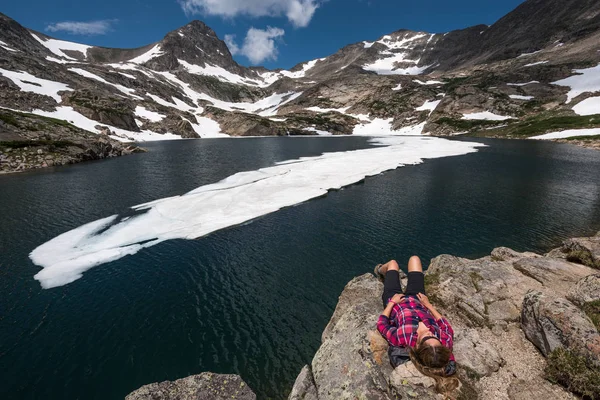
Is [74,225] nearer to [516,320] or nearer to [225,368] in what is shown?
[225,368]

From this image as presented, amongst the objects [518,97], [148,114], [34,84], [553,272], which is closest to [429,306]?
[553,272]

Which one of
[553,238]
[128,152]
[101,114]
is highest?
[101,114]

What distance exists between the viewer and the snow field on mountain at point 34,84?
139625 millimetres

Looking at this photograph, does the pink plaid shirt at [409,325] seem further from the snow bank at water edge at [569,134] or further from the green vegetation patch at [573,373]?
the snow bank at water edge at [569,134]

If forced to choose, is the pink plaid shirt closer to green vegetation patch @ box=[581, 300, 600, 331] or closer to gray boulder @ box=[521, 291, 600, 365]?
gray boulder @ box=[521, 291, 600, 365]

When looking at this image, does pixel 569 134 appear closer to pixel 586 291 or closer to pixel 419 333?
pixel 586 291

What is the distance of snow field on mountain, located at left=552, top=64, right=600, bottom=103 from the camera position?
159 metres

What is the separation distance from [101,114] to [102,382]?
540 ft

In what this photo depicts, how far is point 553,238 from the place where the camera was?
26.9 meters

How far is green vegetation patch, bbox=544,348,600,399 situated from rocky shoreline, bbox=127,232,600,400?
24 millimetres

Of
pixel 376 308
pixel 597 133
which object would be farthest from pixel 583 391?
pixel 597 133

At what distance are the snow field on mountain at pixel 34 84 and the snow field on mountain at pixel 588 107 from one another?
860 ft

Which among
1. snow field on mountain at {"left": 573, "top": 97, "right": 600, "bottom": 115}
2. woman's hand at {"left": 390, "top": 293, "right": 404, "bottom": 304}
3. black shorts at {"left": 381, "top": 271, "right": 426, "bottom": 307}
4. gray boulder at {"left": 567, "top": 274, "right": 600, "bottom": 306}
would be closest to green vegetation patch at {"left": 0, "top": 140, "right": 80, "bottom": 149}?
black shorts at {"left": 381, "top": 271, "right": 426, "bottom": 307}

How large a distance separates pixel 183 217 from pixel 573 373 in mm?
31982
